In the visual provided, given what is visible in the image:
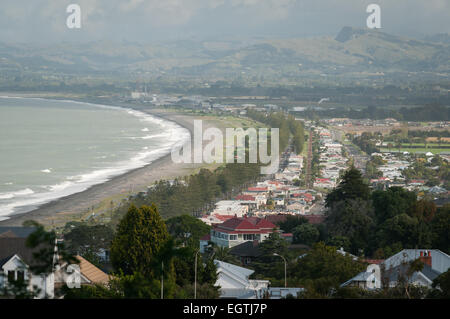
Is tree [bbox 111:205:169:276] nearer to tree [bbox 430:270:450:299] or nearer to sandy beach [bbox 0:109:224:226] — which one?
tree [bbox 430:270:450:299]

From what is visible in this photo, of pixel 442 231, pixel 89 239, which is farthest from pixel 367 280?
pixel 89 239

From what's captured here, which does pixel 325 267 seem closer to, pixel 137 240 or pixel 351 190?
pixel 137 240

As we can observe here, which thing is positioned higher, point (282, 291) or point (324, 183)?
point (282, 291)

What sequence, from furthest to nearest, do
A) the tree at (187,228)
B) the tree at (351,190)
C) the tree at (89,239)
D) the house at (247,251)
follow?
1. the tree at (351,190)
2. the tree at (187,228)
3. the tree at (89,239)
4. the house at (247,251)

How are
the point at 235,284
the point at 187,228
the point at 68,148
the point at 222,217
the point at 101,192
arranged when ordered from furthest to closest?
the point at 68,148
the point at 101,192
the point at 222,217
the point at 187,228
the point at 235,284

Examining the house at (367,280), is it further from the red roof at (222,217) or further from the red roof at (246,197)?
the red roof at (246,197)

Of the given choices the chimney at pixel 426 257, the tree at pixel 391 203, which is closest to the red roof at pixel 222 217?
the tree at pixel 391 203
